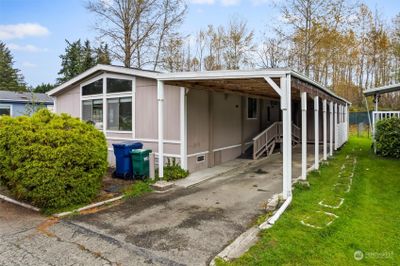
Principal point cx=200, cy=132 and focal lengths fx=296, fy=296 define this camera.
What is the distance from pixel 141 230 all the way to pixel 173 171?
3529 millimetres

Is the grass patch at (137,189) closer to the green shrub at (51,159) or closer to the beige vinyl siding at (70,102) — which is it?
the green shrub at (51,159)

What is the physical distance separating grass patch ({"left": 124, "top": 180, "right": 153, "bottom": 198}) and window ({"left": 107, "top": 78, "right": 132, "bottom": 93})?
342 centimetres

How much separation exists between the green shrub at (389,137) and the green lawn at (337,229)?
151 inches

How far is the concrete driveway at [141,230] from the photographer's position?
149 inches

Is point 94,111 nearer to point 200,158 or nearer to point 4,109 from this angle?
point 200,158

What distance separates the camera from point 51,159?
5344 mm

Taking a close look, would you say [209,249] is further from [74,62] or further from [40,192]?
[74,62]

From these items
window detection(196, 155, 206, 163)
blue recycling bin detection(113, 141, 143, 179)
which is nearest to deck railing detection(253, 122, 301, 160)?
window detection(196, 155, 206, 163)

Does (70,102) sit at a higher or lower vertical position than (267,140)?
higher

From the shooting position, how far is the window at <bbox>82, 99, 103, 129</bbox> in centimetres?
1066

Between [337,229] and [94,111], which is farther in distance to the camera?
[94,111]

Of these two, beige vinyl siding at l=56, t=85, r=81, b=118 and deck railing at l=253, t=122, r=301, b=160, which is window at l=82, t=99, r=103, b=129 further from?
deck railing at l=253, t=122, r=301, b=160

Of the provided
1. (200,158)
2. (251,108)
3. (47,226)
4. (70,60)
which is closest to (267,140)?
(251,108)

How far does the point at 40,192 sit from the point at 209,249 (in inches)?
131
